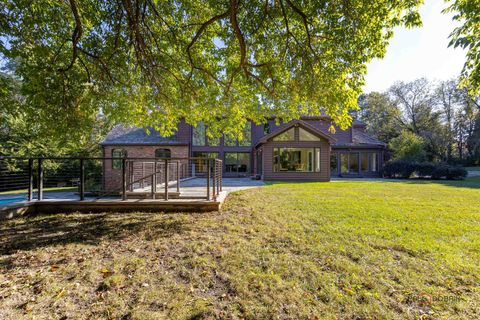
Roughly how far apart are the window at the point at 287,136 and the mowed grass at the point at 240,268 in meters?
11.4

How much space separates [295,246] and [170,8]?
252 inches

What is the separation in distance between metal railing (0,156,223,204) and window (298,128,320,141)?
701 cm

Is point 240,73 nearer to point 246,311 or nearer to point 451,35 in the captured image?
point 451,35

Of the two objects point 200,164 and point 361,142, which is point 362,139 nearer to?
point 361,142

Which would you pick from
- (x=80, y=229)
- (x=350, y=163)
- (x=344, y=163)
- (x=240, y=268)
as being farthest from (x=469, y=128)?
(x=80, y=229)

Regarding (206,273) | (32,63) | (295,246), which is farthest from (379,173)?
(32,63)

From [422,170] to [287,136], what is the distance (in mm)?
11710

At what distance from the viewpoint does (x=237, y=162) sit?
20203 millimetres

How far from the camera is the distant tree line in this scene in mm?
31641

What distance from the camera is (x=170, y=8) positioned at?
588cm

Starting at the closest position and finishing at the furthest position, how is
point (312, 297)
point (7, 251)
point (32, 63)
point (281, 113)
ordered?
point (312, 297)
point (7, 251)
point (32, 63)
point (281, 113)

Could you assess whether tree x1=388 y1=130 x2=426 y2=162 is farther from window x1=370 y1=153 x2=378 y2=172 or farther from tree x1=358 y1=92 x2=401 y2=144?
tree x1=358 y1=92 x2=401 y2=144

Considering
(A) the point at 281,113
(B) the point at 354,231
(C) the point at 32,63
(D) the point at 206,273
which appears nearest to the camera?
(D) the point at 206,273

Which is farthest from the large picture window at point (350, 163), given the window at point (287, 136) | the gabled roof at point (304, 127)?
the window at point (287, 136)
